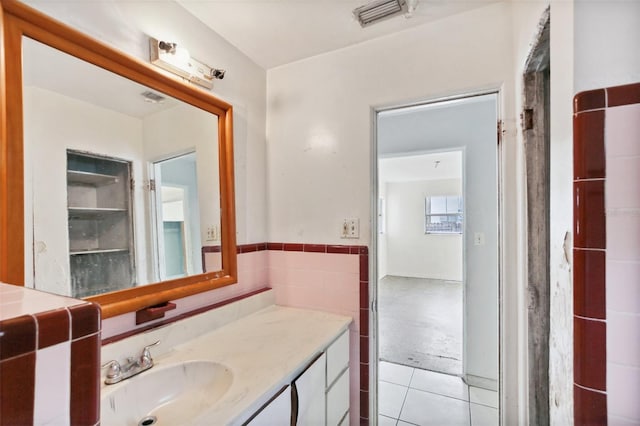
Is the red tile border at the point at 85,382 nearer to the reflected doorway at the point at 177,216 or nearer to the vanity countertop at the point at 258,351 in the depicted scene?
the vanity countertop at the point at 258,351

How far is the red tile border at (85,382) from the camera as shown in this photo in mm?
358

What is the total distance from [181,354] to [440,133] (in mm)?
2538

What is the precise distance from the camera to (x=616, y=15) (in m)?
0.60

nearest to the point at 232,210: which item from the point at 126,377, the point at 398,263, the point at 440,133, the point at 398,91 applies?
the point at 126,377

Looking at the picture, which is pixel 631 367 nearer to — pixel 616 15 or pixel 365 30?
pixel 616 15

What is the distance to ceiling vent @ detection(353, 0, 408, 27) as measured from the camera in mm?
1280

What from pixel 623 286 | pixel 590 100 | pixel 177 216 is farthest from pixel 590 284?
pixel 177 216

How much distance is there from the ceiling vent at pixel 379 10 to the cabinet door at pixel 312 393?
1583 mm

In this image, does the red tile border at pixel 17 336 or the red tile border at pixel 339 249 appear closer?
the red tile border at pixel 17 336

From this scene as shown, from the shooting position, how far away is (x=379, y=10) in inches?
52.0

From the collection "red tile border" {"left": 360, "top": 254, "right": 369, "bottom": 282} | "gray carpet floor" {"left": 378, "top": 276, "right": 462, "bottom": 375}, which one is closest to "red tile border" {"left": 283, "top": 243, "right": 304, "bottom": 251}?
"red tile border" {"left": 360, "top": 254, "right": 369, "bottom": 282}

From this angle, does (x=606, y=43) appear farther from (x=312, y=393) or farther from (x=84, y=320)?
(x=312, y=393)

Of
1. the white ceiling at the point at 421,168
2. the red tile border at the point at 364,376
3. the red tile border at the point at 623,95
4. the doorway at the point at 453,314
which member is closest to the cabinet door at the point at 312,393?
the red tile border at the point at 364,376

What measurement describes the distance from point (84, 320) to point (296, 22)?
155 centimetres
